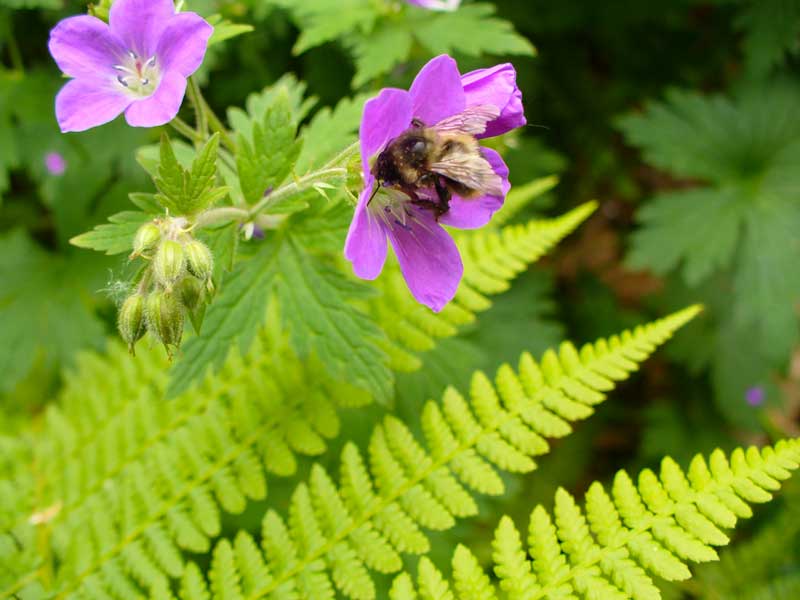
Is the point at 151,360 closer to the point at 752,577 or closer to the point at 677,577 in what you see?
the point at 677,577

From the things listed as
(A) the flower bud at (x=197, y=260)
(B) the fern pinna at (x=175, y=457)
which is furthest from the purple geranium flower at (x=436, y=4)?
(A) the flower bud at (x=197, y=260)

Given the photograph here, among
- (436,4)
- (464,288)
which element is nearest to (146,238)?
(464,288)

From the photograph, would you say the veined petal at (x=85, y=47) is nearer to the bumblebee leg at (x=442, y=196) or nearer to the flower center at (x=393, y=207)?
the flower center at (x=393, y=207)

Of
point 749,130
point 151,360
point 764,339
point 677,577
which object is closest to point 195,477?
point 151,360

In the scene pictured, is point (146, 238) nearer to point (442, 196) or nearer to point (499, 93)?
point (442, 196)

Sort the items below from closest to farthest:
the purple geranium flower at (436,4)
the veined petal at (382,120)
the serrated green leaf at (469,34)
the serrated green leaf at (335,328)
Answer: the veined petal at (382,120) < the serrated green leaf at (335,328) < the serrated green leaf at (469,34) < the purple geranium flower at (436,4)

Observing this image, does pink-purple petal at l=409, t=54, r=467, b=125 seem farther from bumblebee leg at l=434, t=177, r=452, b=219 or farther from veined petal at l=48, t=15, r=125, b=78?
veined petal at l=48, t=15, r=125, b=78

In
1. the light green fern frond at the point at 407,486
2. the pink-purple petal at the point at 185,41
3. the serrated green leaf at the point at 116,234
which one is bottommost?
the light green fern frond at the point at 407,486

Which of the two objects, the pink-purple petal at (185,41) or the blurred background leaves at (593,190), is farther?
the blurred background leaves at (593,190)
